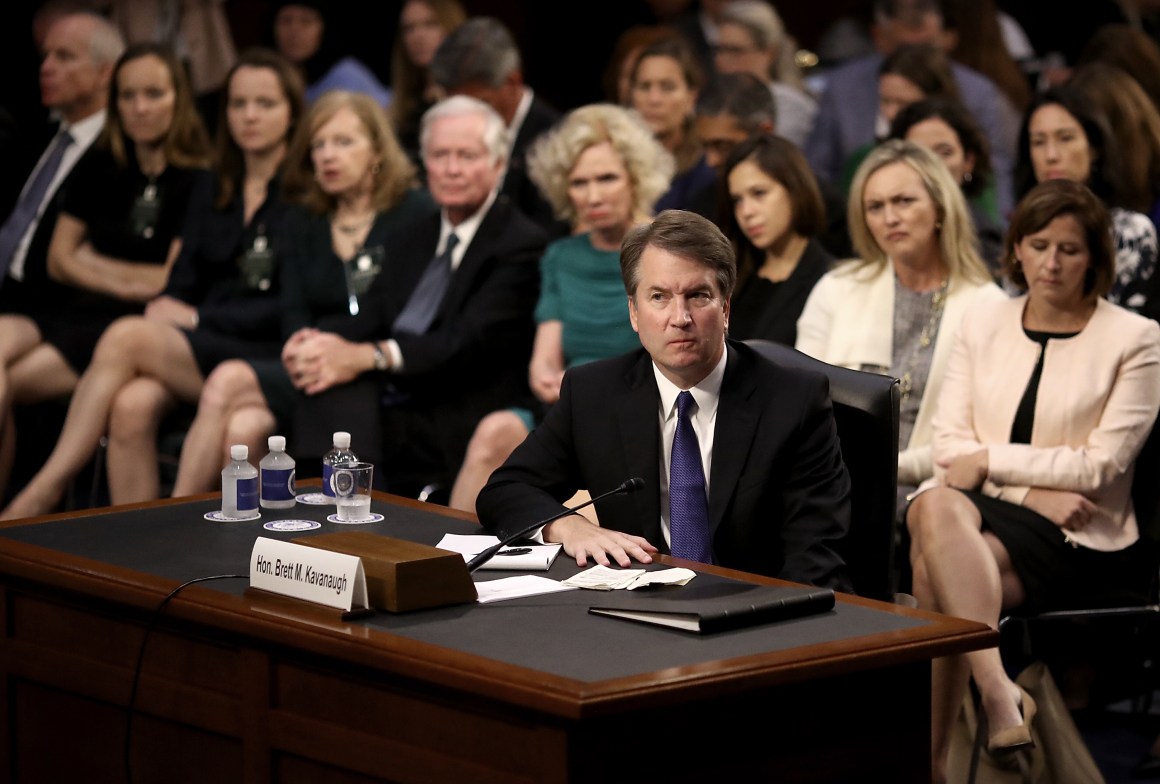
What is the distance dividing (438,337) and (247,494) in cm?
181

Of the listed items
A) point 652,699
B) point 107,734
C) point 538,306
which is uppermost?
point 538,306

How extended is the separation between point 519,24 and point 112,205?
312 cm

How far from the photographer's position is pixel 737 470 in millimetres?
2939

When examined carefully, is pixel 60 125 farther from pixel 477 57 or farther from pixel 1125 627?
pixel 1125 627

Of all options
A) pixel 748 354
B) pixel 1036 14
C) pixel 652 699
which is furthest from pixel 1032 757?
pixel 1036 14

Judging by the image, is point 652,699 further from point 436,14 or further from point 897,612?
point 436,14

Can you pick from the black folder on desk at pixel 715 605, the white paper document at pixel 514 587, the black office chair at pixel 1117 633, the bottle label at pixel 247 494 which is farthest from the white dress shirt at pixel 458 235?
the black folder on desk at pixel 715 605

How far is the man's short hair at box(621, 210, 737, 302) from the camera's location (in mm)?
2961

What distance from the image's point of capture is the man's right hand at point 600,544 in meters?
2.78

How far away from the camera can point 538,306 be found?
198 inches

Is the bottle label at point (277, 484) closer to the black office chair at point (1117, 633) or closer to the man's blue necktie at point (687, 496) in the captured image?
the man's blue necktie at point (687, 496)

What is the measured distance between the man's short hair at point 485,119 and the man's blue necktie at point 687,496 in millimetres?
Answer: 2415

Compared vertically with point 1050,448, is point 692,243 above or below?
above

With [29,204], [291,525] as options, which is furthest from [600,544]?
[29,204]
